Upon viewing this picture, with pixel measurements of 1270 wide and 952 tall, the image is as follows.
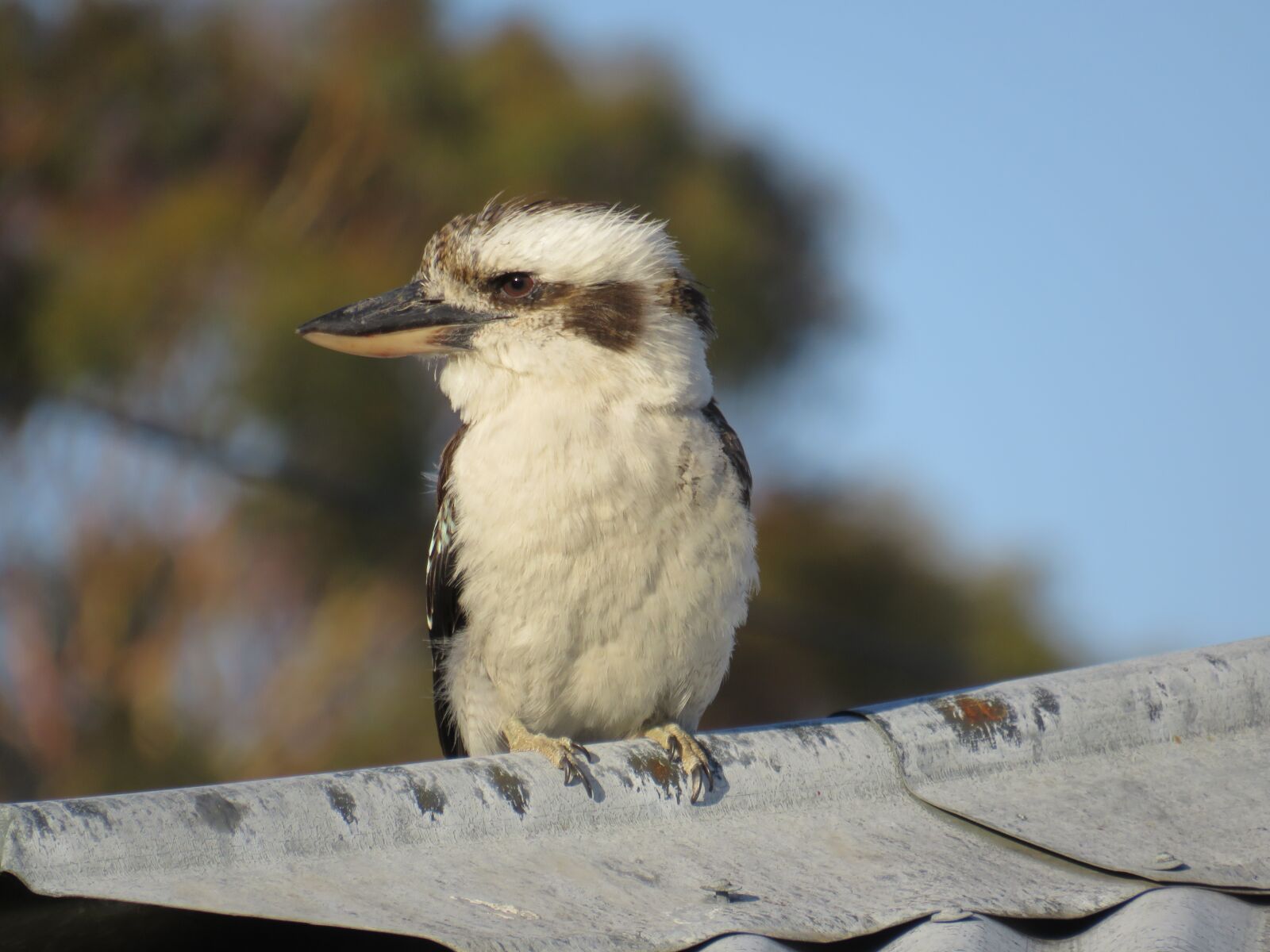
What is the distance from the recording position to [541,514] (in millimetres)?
2693

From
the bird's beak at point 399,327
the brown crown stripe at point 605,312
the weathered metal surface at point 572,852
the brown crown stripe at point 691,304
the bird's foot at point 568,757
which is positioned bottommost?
the weathered metal surface at point 572,852

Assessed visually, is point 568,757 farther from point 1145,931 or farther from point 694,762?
point 1145,931

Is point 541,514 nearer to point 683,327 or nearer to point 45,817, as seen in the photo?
point 683,327

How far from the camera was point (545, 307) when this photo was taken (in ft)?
9.70

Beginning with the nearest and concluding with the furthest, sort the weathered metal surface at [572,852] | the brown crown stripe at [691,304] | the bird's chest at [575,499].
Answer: the weathered metal surface at [572,852] → the bird's chest at [575,499] → the brown crown stripe at [691,304]

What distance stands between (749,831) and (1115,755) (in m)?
0.63

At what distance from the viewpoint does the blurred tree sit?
9039 mm

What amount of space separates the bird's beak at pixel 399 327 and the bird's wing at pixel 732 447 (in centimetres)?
49

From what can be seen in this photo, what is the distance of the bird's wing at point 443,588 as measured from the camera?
296 cm

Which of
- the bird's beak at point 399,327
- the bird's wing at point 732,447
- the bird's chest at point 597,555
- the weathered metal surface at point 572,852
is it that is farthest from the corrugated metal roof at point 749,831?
the bird's beak at point 399,327

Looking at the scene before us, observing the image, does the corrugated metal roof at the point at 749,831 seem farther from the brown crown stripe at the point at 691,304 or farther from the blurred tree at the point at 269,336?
the blurred tree at the point at 269,336

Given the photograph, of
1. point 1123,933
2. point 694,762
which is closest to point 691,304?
point 694,762

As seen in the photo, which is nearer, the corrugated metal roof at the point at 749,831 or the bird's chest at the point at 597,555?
the corrugated metal roof at the point at 749,831

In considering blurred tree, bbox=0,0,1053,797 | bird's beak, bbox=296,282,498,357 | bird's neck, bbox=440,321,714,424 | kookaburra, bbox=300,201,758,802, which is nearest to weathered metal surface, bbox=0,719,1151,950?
kookaburra, bbox=300,201,758,802
